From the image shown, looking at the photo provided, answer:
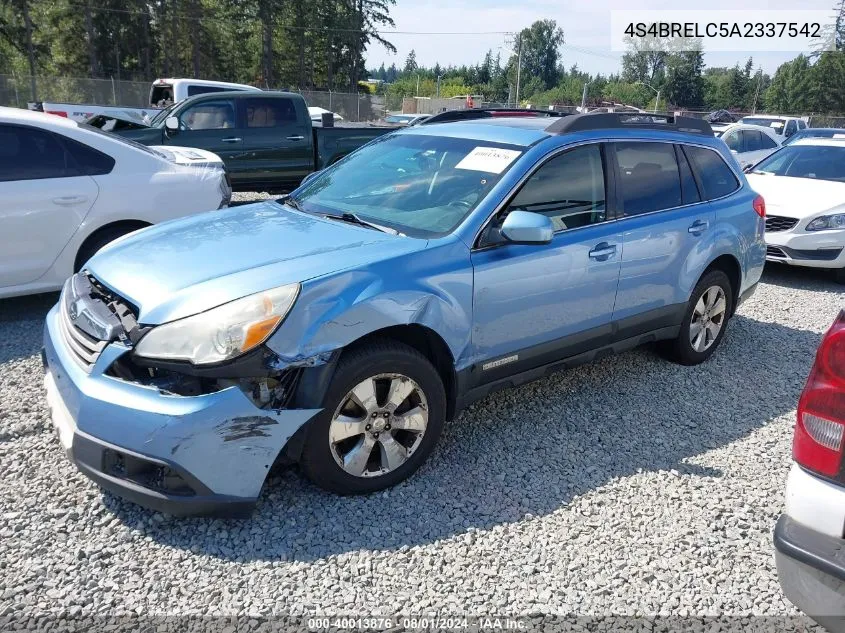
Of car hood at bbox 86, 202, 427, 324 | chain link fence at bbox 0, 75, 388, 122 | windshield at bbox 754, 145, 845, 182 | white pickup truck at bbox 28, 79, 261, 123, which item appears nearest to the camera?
car hood at bbox 86, 202, 427, 324

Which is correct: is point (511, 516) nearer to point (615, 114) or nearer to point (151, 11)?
point (615, 114)

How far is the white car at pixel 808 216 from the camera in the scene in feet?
24.5

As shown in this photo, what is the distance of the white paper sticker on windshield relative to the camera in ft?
11.8

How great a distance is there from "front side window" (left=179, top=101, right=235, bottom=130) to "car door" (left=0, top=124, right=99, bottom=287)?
4.94 meters

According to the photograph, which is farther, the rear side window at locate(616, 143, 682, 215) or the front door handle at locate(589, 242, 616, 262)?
the rear side window at locate(616, 143, 682, 215)

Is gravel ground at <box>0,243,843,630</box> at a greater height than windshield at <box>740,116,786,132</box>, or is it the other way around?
windshield at <box>740,116,786,132</box>

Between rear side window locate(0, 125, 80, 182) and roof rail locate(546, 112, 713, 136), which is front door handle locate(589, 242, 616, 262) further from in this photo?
rear side window locate(0, 125, 80, 182)

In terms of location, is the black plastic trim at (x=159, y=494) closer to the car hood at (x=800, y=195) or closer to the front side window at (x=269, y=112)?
the car hood at (x=800, y=195)

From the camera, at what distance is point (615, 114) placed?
13.6 ft

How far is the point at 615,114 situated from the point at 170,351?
3071 mm

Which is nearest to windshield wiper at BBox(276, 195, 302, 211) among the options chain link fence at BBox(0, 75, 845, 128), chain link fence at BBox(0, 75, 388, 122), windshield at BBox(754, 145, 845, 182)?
windshield at BBox(754, 145, 845, 182)

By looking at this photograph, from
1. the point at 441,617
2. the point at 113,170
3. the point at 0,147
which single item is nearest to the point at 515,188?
the point at 441,617

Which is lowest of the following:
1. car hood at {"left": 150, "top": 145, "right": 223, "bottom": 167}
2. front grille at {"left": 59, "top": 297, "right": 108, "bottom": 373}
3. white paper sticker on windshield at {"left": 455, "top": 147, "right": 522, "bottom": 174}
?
front grille at {"left": 59, "top": 297, "right": 108, "bottom": 373}

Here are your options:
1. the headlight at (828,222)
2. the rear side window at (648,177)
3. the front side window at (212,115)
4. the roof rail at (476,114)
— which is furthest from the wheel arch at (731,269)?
the front side window at (212,115)
